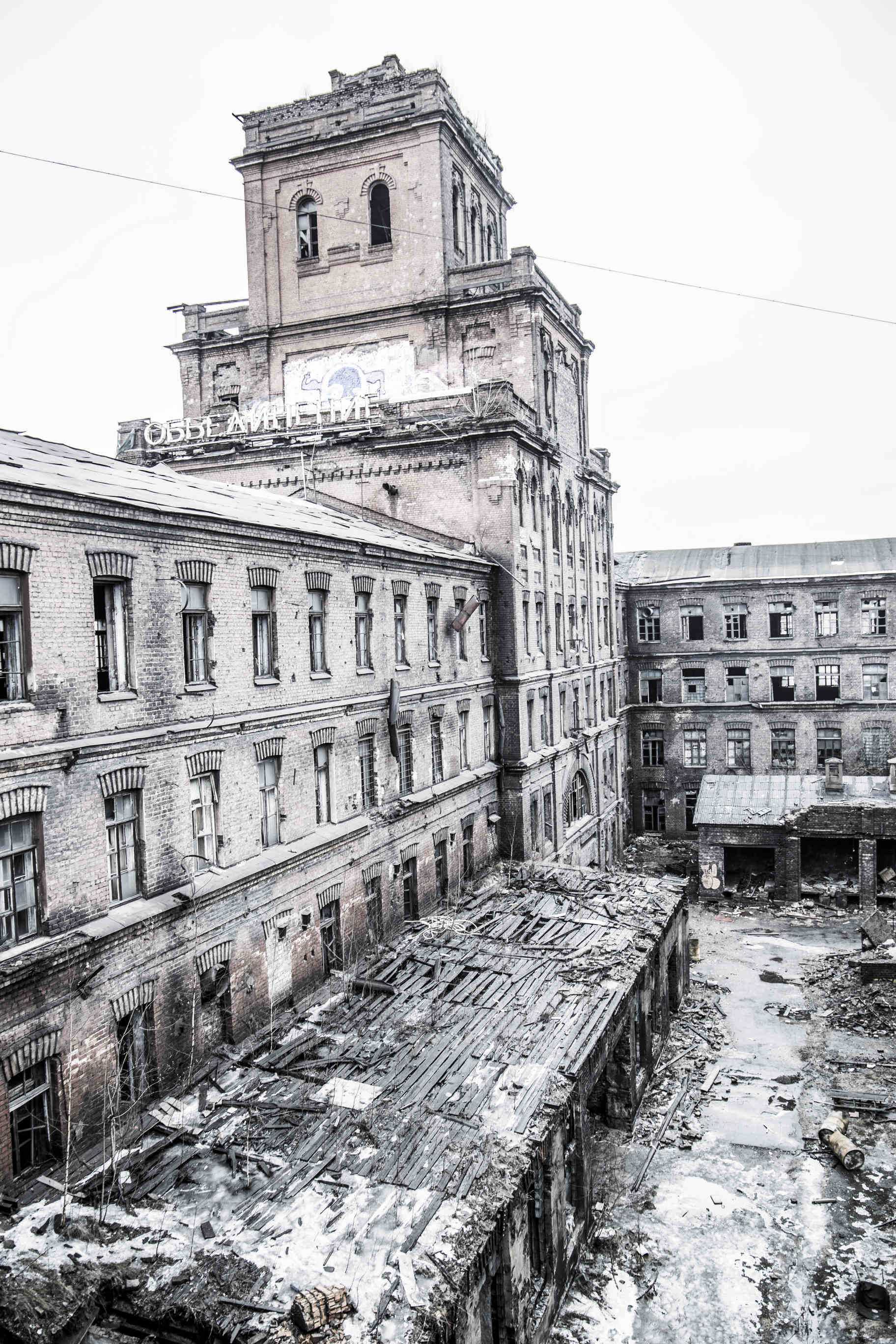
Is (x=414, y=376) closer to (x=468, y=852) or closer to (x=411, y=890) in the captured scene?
(x=468, y=852)

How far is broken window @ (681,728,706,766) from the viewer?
160 feet

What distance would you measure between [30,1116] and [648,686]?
41277mm

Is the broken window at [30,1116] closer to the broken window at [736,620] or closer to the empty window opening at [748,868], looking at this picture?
the empty window opening at [748,868]

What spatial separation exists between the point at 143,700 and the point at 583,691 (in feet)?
88.9

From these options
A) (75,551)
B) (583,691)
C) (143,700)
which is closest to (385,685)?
(143,700)

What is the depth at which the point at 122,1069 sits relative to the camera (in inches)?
555

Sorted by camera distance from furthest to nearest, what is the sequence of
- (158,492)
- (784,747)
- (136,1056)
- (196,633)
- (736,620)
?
(736,620)
(784,747)
(158,492)
(196,633)
(136,1056)

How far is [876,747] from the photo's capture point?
4594 cm

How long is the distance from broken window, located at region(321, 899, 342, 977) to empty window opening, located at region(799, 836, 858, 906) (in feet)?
79.2

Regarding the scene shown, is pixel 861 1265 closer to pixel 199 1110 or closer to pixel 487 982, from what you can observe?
pixel 487 982

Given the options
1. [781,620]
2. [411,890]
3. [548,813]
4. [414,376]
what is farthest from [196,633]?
[781,620]

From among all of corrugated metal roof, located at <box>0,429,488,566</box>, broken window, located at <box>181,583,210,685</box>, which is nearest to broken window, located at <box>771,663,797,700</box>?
corrugated metal roof, located at <box>0,429,488,566</box>

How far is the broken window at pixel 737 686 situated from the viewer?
4825cm

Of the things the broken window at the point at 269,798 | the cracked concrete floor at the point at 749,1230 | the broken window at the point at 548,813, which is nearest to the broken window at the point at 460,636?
the broken window at the point at 548,813
